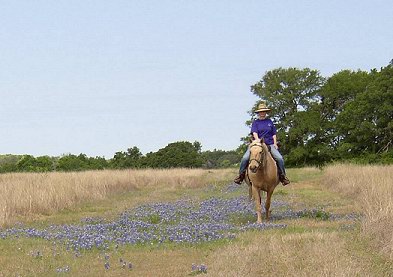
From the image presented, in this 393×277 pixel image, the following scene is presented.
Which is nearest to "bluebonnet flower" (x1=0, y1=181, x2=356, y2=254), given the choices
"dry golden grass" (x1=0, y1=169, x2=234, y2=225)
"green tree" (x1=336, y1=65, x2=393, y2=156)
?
"dry golden grass" (x1=0, y1=169, x2=234, y2=225)

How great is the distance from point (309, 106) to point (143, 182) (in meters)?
47.5

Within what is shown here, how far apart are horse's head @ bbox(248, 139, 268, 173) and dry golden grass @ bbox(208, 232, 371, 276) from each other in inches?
145

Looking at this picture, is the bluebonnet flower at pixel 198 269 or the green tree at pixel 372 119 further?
the green tree at pixel 372 119

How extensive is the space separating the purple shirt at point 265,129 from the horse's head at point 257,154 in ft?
2.82

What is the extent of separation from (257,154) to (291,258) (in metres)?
5.84

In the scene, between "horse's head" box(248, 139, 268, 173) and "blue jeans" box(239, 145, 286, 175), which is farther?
"blue jeans" box(239, 145, 286, 175)

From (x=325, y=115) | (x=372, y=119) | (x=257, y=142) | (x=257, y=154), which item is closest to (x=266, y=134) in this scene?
(x=257, y=142)

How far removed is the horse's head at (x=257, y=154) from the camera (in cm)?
1363

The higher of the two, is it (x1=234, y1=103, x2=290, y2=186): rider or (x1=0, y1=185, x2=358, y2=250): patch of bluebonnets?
(x1=234, y1=103, x2=290, y2=186): rider

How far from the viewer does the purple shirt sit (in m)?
15.0

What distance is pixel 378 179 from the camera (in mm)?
19844

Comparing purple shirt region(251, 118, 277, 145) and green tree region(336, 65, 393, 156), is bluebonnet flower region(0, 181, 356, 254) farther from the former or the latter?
green tree region(336, 65, 393, 156)

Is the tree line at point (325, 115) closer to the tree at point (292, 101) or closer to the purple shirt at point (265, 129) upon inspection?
the tree at point (292, 101)

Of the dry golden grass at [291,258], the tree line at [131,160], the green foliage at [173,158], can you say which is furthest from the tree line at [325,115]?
the dry golden grass at [291,258]
